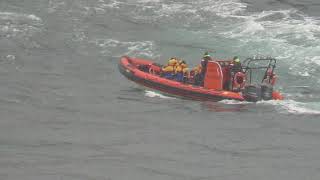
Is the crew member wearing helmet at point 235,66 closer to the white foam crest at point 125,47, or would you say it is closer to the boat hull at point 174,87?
the boat hull at point 174,87

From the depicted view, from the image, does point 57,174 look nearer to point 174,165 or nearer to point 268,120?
point 174,165

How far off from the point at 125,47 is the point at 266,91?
975cm

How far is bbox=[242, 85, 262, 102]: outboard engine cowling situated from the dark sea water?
0.23 m

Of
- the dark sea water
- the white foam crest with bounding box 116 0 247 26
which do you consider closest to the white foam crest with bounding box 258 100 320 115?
the dark sea water

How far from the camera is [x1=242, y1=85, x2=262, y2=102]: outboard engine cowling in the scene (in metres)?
20.7

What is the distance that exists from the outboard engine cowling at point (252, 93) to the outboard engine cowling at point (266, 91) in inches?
4.0

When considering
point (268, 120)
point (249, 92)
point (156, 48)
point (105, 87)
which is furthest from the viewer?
point (156, 48)

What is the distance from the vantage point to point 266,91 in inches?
815

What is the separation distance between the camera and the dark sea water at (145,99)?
1468cm

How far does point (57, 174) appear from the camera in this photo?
1358 centimetres

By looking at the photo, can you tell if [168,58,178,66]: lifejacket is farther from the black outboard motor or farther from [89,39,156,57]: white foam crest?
[89,39,156,57]: white foam crest

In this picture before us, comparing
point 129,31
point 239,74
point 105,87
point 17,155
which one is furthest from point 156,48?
point 17,155

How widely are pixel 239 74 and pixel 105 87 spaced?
4.52 metres

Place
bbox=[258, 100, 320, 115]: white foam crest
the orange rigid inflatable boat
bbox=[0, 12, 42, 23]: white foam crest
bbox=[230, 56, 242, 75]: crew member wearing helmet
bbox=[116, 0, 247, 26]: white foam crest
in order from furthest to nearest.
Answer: bbox=[116, 0, 247, 26]: white foam crest
bbox=[0, 12, 42, 23]: white foam crest
bbox=[230, 56, 242, 75]: crew member wearing helmet
the orange rigid inflatable boat
bbox=[258, 100, 320, 115]: white foam crest
